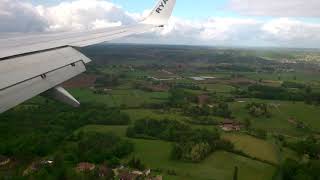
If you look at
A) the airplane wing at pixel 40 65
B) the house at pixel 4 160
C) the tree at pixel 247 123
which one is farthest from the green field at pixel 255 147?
the airplane wing at pixel 40 65

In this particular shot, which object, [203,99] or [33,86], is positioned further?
[203,99]

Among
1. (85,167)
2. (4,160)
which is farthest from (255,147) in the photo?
(4,160)

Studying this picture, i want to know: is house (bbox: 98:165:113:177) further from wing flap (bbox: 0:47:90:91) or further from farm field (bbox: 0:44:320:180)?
wing flap (bbox: 0:47:90:91)

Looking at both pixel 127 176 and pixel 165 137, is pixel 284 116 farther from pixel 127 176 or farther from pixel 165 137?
pixel 127 176

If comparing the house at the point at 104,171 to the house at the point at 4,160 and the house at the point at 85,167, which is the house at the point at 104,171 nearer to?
the house at the point at 85,167

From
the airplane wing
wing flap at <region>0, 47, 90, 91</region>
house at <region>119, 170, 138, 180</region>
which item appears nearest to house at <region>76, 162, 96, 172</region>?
house at <region>119, 170, 138, 180</region>
